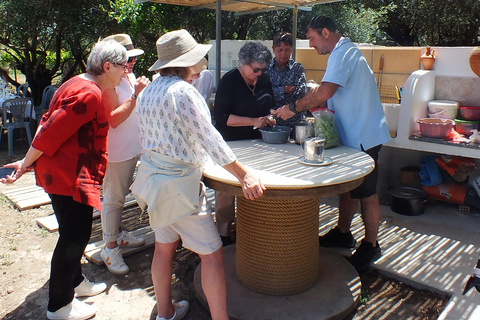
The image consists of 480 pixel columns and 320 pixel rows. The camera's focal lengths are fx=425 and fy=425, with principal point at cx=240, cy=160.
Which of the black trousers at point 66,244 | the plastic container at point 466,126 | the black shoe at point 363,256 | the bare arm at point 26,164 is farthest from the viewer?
the plastic container at point 466,126

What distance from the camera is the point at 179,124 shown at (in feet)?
6.57

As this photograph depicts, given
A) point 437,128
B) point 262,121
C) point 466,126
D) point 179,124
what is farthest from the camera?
point 466,126

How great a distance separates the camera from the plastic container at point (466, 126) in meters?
4.07

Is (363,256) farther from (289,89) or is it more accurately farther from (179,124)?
(179,124)

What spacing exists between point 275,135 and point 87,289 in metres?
1.68

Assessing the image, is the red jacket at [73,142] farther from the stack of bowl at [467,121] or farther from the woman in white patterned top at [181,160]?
the stack of bowl at [467,121]

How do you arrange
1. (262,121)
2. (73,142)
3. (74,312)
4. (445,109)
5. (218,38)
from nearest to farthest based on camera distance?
(73,142) → (74,312) → (262,121) → (445,109) → (218,38)

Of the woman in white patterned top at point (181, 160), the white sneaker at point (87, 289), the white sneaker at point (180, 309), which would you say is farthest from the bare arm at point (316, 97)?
the white sneaker at point (87, 289)

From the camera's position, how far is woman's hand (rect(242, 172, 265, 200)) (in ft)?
6.70

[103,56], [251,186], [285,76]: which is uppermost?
[103,56]

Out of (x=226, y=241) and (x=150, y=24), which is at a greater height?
(x=150, y=24)

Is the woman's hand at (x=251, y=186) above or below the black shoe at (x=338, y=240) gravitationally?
above

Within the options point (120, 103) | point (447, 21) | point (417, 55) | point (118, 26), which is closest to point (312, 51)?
point (417, 55)

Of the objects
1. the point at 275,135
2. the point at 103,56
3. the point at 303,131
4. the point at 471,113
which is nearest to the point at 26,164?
the point at 103,56
